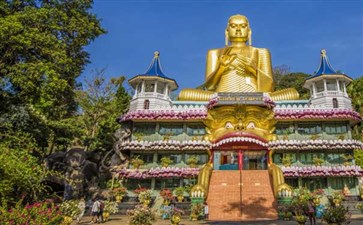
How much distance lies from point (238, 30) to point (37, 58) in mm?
22077

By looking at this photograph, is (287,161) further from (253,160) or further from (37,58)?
(37,58)

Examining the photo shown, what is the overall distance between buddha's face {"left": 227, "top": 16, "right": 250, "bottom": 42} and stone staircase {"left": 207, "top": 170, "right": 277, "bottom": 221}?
53.3ft

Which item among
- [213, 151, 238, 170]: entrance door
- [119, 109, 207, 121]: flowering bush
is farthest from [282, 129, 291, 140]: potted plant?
[119, 109, 207, 121]: flowering bush

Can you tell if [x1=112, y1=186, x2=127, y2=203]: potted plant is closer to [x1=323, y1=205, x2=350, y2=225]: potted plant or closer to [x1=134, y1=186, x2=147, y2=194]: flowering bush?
[x1=134, y1=186, x2=147, y2=194]: flowering bush

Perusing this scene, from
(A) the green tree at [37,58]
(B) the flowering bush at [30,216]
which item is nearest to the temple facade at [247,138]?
(A) the green tree at [37,58]

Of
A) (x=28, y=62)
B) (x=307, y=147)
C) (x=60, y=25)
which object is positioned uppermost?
(x=60, y=25)

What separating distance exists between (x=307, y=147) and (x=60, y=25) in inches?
Result: 807

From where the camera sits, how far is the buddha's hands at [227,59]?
31.2 metres

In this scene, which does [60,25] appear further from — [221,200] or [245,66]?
[245,66]

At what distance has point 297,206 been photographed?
15.8 m

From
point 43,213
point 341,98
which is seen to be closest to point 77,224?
point 43,213

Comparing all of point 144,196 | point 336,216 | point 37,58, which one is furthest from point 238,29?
point 336,216

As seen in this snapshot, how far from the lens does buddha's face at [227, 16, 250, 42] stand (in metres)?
34.1

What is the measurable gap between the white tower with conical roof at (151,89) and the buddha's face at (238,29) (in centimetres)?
900
